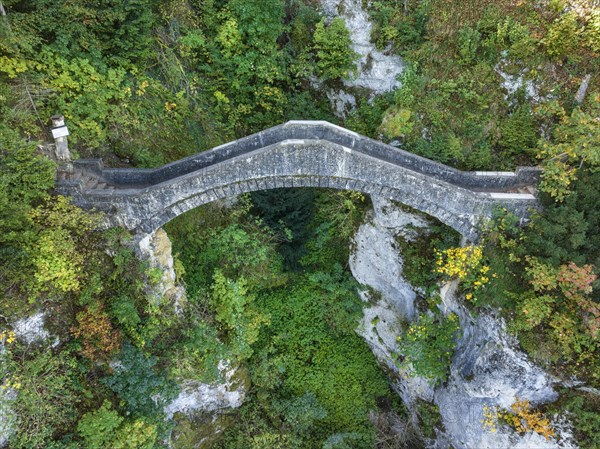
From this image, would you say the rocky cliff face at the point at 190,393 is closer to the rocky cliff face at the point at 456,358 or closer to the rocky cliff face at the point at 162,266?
the rocky cliff face at the point at 162,266

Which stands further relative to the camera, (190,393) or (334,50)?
(334,50)

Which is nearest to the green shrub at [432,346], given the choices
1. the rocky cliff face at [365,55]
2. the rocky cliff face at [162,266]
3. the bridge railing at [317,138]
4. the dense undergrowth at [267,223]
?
the dense undergrowth at [267,223]

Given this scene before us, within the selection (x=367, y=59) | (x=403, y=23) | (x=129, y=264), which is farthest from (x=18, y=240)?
(x=403, y=23)

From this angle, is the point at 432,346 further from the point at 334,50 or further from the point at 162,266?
the point at 334,50

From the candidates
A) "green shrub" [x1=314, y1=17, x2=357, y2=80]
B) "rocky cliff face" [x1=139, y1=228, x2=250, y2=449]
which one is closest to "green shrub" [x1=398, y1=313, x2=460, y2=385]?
"rocky cliff face" [x1=139, y1=228, x2=250, y2=449]

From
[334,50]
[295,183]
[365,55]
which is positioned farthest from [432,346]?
[334,50]

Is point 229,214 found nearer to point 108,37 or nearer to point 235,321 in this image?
point 235,321
